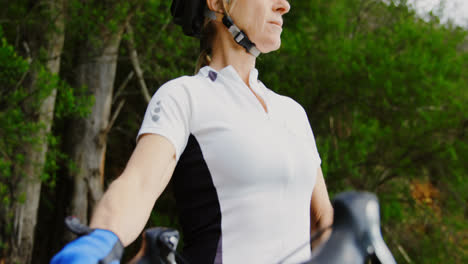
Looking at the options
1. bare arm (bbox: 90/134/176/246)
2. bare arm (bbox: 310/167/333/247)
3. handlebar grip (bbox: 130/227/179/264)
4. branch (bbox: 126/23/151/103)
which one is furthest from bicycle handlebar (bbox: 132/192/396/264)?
branch (bbox: 126/23/151/103)

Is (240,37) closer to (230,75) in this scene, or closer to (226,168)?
(230,75)

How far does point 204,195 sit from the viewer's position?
4.02 ft

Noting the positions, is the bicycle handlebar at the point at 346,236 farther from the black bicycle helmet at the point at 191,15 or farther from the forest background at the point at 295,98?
the forest background at the point at 295,98

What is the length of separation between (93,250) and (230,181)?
1.71 ft

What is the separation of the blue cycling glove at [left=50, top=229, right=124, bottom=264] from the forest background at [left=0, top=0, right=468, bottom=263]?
5.96m

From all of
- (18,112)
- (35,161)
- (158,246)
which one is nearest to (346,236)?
(158,246)

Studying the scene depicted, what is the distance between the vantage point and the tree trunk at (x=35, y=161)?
22.0 feet

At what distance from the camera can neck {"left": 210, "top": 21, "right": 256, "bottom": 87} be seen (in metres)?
1.47

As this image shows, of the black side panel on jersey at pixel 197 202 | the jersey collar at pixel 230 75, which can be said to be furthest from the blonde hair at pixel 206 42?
the black side panel on jersey at pixel 197 202

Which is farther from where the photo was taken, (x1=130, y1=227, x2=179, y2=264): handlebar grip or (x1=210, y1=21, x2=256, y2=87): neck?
(x1=210, y1=21, x2=256, y2=87): neck

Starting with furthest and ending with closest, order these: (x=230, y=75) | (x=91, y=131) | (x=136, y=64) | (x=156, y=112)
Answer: (x=136, y=64) < (x=91, y=131) < (x=230, y=75) < (x=156, y=112)

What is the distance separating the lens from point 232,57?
1.48 m

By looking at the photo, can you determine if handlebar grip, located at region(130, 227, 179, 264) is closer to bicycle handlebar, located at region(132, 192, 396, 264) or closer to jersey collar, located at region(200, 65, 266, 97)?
bicycle handlebar, located at region(132, 192, 396, 264)

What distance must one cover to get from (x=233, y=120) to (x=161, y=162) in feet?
0.84
